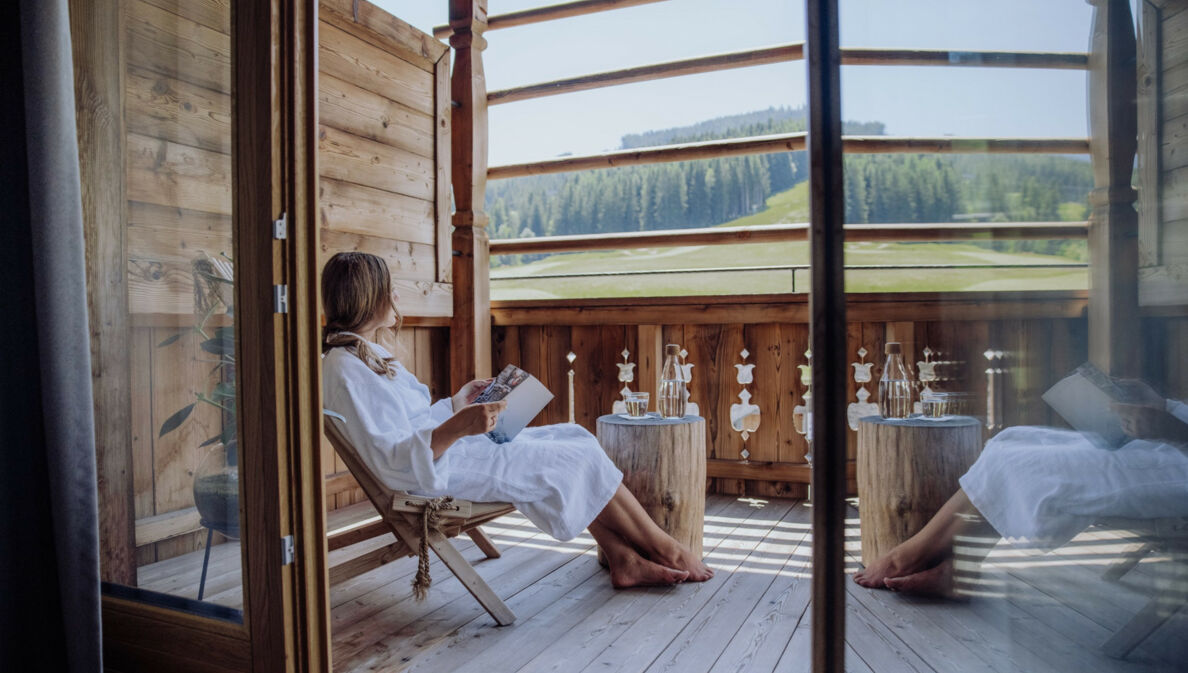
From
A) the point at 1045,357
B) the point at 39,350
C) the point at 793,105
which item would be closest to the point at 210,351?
the point at 39,350

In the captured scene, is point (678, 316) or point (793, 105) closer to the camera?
point (678, 316)

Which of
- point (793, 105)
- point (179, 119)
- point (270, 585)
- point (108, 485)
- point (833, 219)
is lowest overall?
point (270, 585)

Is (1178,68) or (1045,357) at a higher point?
(1178,68)

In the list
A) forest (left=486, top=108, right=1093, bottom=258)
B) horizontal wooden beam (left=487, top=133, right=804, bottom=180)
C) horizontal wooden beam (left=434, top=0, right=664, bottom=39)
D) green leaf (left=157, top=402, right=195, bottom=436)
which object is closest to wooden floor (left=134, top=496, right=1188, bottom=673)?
green leaf (left=157, top=402, right=195, bottom=436)

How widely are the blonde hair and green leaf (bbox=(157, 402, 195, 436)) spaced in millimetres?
563

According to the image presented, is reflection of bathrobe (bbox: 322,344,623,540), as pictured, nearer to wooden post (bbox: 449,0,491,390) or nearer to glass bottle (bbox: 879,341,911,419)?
glass bottle (bbox: 879,341,911,419)

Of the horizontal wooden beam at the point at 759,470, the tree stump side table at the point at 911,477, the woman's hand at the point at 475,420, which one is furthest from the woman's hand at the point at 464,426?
the horizontal wooden beam at the point at 759,470

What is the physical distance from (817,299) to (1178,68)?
527 millimetres

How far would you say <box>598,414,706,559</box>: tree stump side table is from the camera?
8.93 feet

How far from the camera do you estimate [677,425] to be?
8.94 feet

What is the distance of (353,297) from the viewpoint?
2.41 m

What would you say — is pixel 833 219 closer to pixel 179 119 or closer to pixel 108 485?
pixel 179 119

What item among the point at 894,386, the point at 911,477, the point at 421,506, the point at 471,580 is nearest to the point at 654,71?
the point at 421,506

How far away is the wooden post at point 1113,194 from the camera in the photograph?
3.25 ft
